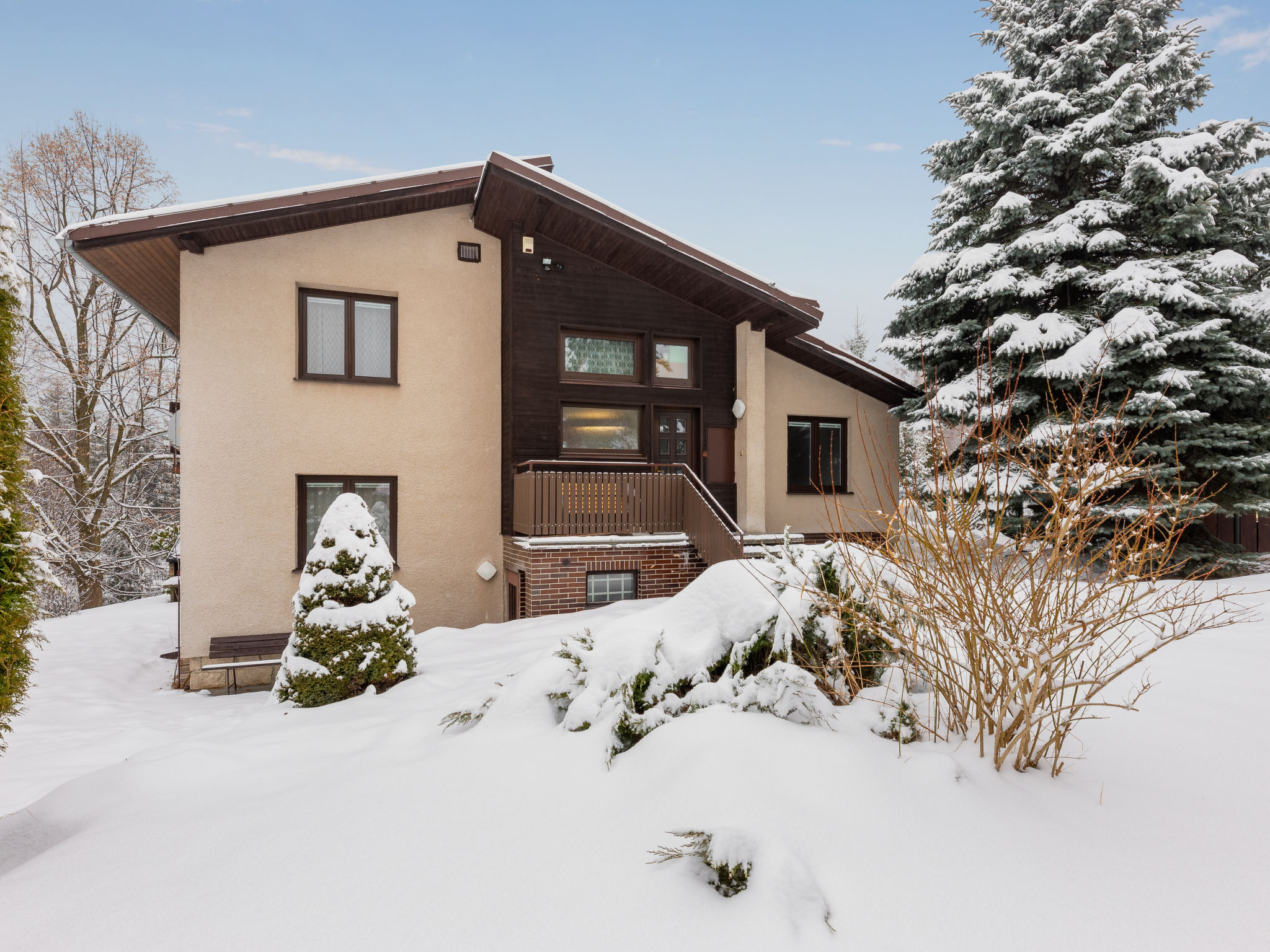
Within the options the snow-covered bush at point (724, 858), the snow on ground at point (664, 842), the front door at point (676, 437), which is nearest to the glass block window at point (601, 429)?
the front door at point (676, 437)

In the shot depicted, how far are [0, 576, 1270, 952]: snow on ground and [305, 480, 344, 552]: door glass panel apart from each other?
5.91 meters

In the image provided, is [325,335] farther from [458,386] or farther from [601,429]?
[601,429]

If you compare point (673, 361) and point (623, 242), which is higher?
point (623, 242)

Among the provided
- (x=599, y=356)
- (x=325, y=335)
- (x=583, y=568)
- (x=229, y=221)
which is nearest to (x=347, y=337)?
(x=325, y=335)

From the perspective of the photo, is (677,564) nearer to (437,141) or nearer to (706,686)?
(706,686)

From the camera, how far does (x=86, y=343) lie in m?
16.4

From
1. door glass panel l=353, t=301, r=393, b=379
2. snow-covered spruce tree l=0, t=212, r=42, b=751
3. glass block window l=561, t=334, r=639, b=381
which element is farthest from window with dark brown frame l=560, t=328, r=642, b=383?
snow-covered spruce tree l=0, t=212, r=42, b=751

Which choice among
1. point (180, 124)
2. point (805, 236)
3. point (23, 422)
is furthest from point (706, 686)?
point (805, 236)

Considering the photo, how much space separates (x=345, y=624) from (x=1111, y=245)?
12.6m

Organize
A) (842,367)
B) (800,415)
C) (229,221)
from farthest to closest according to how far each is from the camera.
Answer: (800,415) < (842,367) < (229,221)

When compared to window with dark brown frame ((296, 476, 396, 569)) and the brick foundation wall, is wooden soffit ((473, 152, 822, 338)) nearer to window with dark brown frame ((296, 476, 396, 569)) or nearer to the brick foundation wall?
the brick foundation wall

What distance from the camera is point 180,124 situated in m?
24.8

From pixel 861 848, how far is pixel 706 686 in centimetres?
119

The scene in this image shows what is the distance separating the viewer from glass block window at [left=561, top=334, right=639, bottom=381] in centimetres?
1097
